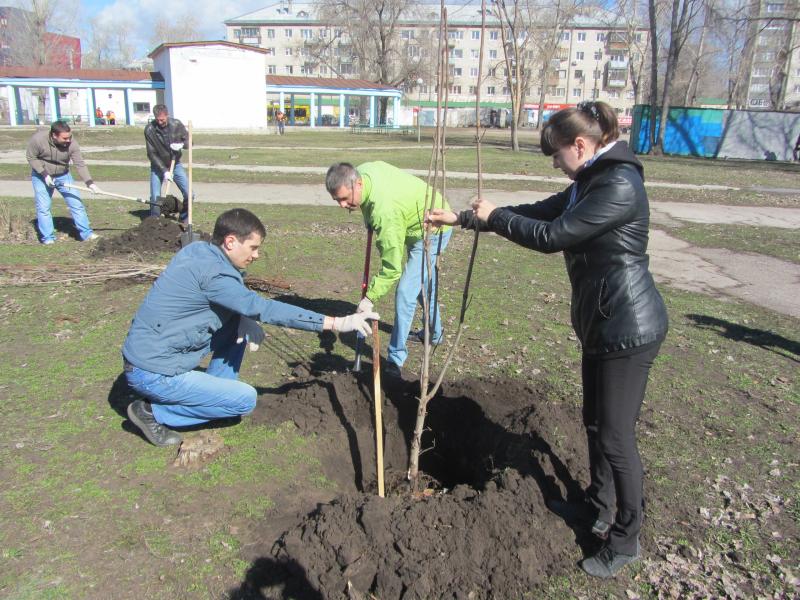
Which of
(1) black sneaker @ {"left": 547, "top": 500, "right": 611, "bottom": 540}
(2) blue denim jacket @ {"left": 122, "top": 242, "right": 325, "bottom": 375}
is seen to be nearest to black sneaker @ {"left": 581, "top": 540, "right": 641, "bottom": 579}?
(1) black sneaker @ {"left": 547, "top": 500, "right": 611, "bottom": 540}

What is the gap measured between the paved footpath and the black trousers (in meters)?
4.97

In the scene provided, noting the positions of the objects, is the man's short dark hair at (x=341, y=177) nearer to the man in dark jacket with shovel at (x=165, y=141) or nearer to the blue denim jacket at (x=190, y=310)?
the blue denim jacket at (x=190, y=310)

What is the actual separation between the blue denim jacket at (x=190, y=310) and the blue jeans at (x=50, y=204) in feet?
19.6

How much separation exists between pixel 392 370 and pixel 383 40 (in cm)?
6366

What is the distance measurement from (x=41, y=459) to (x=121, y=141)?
3060 cm

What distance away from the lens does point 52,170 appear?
26.0 feet

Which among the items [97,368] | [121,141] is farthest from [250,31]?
[97,368]

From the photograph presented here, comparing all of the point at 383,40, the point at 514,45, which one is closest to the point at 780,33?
the point at 514,45

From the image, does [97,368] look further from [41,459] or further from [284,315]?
[284,315]

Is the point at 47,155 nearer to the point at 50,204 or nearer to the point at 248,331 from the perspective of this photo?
the point at 50,204

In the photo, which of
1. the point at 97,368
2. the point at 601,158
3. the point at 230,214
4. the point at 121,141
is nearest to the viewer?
the point at 601,158

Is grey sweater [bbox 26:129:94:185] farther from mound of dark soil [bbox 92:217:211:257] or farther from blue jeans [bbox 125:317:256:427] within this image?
blue jeans [bbox 125:317:256:427]

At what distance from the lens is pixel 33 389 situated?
4.11 m

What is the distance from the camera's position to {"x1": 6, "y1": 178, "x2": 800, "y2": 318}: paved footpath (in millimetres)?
7312
